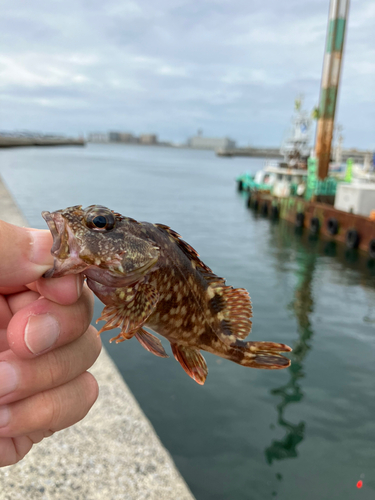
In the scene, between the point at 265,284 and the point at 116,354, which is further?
the point at 265,284

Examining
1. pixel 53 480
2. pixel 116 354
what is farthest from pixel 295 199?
pixel 53 480

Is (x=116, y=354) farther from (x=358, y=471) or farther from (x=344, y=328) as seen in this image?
(x=344, y=328)

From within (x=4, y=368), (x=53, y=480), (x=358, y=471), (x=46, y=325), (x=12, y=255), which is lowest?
(x=358, y=471)

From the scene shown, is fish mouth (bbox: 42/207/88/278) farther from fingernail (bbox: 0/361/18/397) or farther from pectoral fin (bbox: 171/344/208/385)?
pectoral fin (bbox: 171/344/208/385)

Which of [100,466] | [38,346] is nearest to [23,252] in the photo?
[38,346]

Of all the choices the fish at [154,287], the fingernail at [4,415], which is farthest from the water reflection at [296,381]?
the fingernail at [4,415]

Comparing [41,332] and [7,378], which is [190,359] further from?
[7,378]

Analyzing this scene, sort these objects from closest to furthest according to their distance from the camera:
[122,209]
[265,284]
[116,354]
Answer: [116,354]
[265,284]
[122,209]

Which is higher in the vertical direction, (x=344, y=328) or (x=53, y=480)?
(x=53, y=480)
